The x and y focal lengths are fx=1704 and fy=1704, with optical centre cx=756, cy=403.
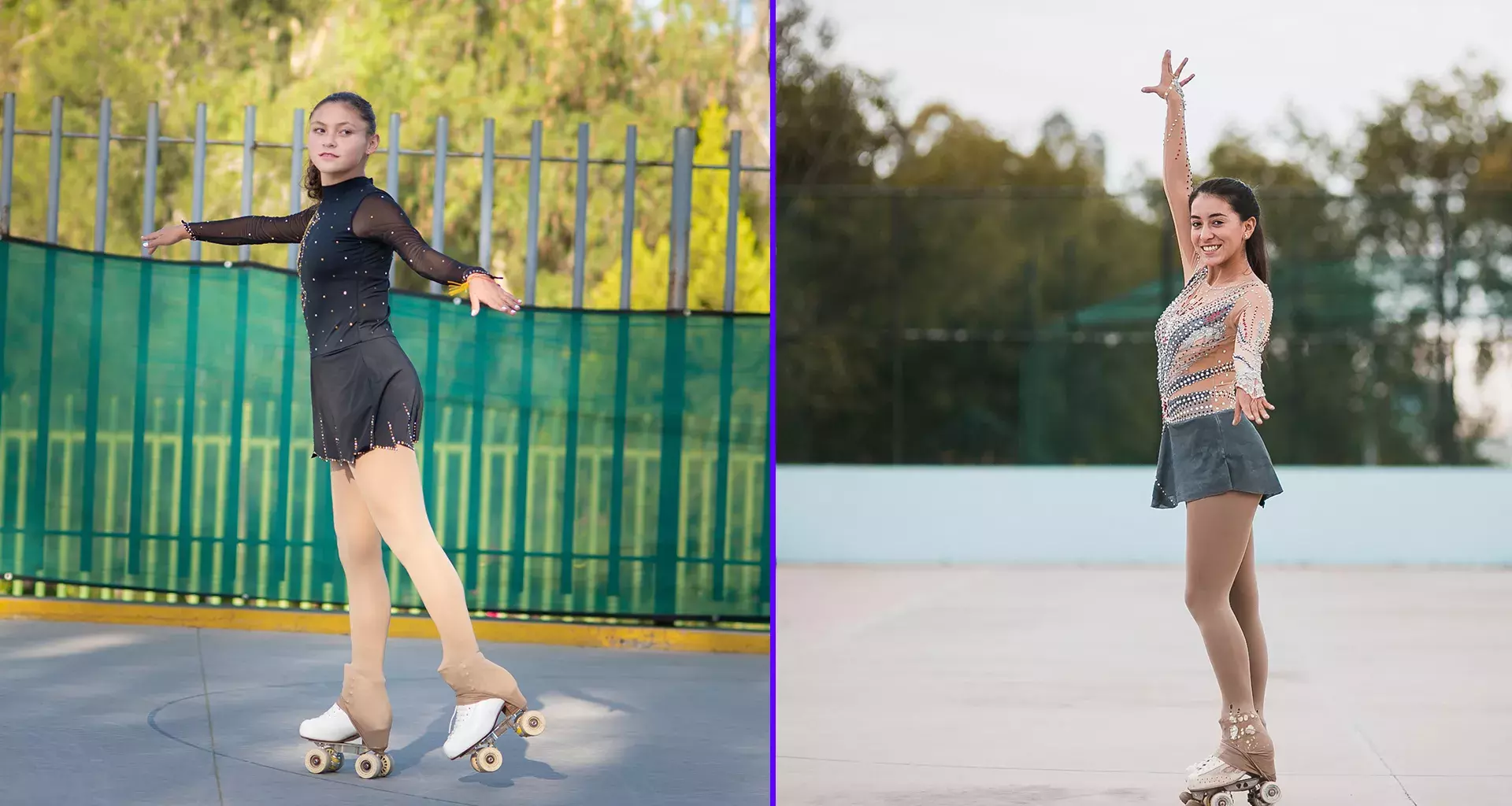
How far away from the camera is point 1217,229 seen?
4043mm

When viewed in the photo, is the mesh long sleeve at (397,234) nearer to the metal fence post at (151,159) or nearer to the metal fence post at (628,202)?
the metal fence post at (628,202)

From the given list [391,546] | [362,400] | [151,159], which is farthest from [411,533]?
[151,159]

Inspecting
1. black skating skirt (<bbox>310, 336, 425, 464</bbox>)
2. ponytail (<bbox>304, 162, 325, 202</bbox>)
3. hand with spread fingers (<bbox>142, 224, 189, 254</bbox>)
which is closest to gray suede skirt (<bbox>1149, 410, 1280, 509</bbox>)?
black skating skirt (<bbox>310, 336, 425, 464</bbox>)

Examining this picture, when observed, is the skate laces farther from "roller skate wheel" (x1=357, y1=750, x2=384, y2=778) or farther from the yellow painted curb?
the yellow painted curb

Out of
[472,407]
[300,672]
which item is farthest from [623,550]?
[300,672]

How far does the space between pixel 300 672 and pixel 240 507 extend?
1358 millimetres

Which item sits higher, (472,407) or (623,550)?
(472,407)

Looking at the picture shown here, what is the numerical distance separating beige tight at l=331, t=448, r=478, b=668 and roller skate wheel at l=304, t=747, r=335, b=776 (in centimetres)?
26

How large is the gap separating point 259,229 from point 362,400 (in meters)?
0.60

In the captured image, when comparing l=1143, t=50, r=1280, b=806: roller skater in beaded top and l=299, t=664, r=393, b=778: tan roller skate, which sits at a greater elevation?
l=1143, t=50, r=1280, b=806: roller skater in beaded top

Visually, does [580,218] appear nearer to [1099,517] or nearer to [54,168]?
[54,168]

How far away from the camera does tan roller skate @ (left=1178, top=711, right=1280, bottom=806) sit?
13.1ft

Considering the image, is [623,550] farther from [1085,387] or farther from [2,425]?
[1085,387]

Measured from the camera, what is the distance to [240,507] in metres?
7.02
